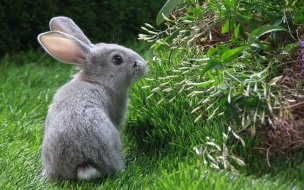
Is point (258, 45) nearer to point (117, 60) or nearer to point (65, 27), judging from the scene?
point (117, 60)

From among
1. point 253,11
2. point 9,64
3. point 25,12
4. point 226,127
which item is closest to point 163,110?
point 226,127

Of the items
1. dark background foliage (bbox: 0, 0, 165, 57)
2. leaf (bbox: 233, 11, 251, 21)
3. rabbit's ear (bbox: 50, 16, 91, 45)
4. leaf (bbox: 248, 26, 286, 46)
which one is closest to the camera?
leaf (bbox: 248, 26, 286, 46)

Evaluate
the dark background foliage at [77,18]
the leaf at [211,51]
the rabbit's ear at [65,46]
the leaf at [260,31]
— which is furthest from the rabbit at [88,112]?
the dark background foliage at [77,18]

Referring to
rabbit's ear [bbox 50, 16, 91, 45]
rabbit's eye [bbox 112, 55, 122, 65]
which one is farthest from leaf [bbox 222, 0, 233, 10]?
rabbit's ear [bbox 50, 16, 91, 45]

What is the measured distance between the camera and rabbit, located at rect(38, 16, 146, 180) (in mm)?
3439

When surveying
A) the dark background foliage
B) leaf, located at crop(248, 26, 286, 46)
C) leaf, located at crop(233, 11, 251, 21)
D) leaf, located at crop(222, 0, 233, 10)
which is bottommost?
the dark background foliage

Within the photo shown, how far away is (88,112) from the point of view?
351cm

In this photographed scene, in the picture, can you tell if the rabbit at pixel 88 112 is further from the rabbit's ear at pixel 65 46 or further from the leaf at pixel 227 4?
the leaf at pixel 227 4

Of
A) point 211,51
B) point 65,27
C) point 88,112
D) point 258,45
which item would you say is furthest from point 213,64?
point 65,27

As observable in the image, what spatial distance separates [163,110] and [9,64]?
2747 mm

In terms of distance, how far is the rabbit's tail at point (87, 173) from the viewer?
342 centimetres

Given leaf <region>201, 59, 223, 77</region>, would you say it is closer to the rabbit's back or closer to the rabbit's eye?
the rabbit's back

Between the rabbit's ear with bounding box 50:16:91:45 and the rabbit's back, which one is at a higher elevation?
the rabbit's ear with bounding box 50:16:91:45

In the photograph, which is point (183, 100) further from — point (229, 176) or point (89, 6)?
point (89, 6)
